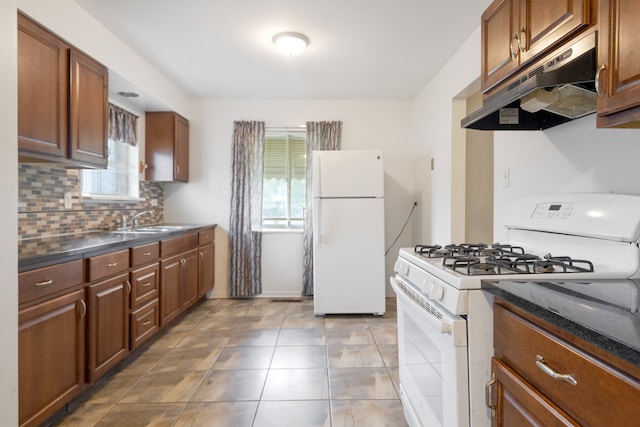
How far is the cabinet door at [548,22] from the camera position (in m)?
1.07


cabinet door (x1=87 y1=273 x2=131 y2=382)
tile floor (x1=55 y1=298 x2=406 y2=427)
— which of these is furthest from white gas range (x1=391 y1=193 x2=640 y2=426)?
cabinet door (x1=87 y1=273 x2=131 y2=382)

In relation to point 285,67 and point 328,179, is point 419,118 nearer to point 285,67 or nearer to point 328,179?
point 328,179

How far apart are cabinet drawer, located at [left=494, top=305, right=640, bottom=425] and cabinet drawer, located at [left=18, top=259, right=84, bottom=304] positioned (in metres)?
1.84

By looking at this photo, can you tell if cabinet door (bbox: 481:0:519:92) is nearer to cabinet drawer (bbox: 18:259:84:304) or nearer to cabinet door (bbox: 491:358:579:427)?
cabinet door (bbox: 491:358:579:427)

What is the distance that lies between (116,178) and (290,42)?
2.08m

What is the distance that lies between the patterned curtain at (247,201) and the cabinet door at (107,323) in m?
1.72

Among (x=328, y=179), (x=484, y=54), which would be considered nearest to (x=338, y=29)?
(x=484, y=54)

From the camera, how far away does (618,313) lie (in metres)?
0.72

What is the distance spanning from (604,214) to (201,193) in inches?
146

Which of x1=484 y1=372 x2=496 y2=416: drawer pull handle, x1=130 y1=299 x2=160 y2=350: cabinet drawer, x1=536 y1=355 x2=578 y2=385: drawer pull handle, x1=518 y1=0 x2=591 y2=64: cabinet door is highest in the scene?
x1=518 y1=0 x2=591 y2=64: cabinet door

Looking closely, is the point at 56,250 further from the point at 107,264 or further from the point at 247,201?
the point at 247,201

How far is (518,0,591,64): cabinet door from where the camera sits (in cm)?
107

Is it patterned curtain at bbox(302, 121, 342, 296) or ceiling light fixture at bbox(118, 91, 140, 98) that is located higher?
ceiling light fixture at bbox(118, 91, 140, 98)

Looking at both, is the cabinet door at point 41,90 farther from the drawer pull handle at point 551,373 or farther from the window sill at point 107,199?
the drawer pull handle at point 551,373
